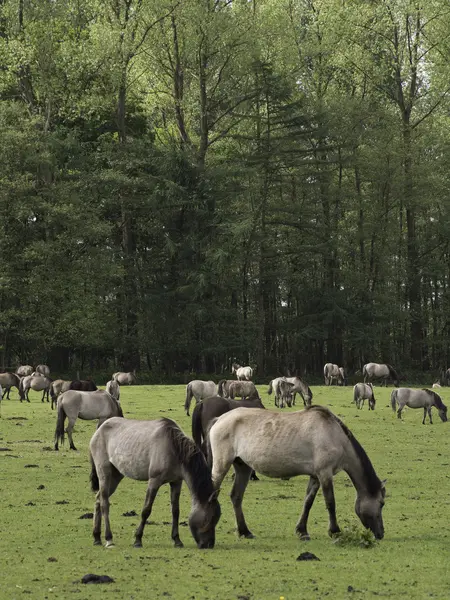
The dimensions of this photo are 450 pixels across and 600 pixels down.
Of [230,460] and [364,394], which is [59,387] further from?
[230,460]

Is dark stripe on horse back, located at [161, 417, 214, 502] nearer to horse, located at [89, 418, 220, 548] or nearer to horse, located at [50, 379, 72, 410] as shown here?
horse, located at [89, 418, 220, 548]

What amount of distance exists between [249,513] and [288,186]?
54.6 metres

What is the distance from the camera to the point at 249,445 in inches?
522

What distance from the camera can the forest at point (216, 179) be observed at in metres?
57.9

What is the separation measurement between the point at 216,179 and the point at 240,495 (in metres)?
49.9

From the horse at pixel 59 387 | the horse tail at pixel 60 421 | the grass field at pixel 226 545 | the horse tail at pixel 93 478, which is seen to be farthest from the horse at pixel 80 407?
the horse tail at pixel 93 478

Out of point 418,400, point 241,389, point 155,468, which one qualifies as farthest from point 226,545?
point 241,389

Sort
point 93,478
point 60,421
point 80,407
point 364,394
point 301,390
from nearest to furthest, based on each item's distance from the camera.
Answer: point 93,478
point 60,421
point 80,407
point 364,394
point 301,390

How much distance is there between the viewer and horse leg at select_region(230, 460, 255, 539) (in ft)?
43.1

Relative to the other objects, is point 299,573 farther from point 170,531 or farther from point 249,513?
point 249,513

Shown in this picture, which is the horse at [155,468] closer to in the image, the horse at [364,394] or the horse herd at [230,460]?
the horse herd at [230,460]

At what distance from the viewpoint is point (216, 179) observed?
62.0 metres

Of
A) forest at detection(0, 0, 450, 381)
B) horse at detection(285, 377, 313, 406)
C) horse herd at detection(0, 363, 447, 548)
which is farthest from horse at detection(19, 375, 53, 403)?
horse herd at detection(0, 363, 447, 548)

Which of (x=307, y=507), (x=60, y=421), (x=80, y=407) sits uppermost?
(x=80, y=407)
